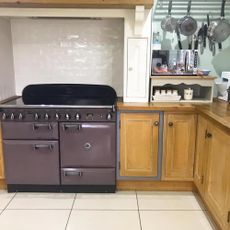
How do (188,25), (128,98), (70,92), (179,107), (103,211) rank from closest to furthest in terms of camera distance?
1. (103,211)
2. (179,107)
3. (128,98)
4. (188,25)
5. (70,92)

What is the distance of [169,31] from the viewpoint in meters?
2.79

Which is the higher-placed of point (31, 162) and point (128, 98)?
point (128, 98)

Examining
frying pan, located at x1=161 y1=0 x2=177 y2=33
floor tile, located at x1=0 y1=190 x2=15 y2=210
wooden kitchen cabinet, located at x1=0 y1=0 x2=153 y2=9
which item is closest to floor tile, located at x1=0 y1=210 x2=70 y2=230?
floor tile, located at x1=0 y1=190 x2=15 y2=210

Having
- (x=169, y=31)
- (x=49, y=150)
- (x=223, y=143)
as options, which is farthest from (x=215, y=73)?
(x=49, y=150)

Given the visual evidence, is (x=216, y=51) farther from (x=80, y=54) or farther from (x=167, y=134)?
(x=80, y=54)

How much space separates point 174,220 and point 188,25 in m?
1.88

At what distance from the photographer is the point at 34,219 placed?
6.96ft

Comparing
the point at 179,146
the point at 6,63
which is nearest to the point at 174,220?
the point at 179,146

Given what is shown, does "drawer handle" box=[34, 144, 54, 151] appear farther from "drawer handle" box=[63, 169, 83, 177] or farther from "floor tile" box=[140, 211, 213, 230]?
"floor tile" box=[140, 211, 213, 230]

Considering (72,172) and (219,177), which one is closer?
(219,177)

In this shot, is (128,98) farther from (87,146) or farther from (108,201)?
(108,201)

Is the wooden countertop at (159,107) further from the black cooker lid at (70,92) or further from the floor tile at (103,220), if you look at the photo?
the floor tile at (103,220)

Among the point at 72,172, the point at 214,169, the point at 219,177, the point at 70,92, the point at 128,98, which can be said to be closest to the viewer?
the point at 219,177

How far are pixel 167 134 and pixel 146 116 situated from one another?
26 centimetres
